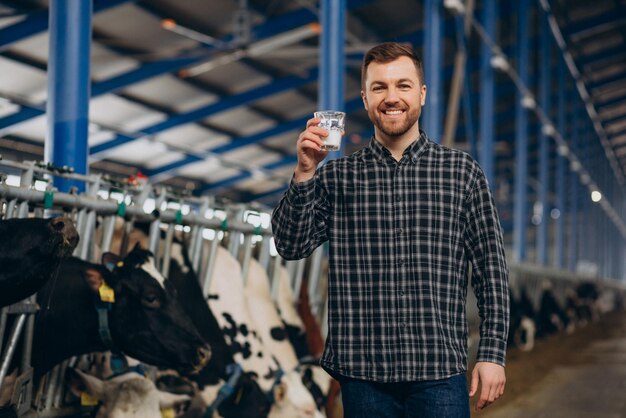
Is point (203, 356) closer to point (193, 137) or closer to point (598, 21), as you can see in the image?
point (193, 137)

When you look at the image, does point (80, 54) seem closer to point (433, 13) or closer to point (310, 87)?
point (433, 13)

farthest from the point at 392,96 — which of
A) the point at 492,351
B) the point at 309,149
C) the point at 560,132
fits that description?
the point at 560,132

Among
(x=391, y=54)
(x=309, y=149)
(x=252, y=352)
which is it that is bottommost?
(x=252, y=352)

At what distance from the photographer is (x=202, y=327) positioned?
4.32m

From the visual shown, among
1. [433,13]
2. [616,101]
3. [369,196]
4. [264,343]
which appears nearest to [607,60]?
[616,101]

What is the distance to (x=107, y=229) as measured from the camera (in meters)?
4.07

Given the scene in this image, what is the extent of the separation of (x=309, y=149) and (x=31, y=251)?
3.86 feet

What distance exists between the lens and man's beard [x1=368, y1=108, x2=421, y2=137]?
2.29 m

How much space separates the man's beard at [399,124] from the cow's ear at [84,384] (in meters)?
1.94

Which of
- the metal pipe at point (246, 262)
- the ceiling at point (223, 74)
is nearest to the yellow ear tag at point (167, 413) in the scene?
the metal pipe at point (246, 262)

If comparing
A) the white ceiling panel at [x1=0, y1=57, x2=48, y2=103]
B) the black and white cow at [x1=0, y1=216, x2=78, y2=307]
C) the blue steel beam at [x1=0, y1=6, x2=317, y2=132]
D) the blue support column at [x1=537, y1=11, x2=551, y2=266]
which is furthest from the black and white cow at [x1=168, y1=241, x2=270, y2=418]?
the blue support column at [x1=537, y1=11, x2=551, y2=266]

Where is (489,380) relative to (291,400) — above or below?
above

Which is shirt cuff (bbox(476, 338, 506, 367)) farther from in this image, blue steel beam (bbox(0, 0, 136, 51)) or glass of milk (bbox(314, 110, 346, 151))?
blue steel beam (bbox(0, 0, 136, 51))

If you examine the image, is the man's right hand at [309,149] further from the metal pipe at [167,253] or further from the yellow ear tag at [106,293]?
the metal pipe at [167,253]
